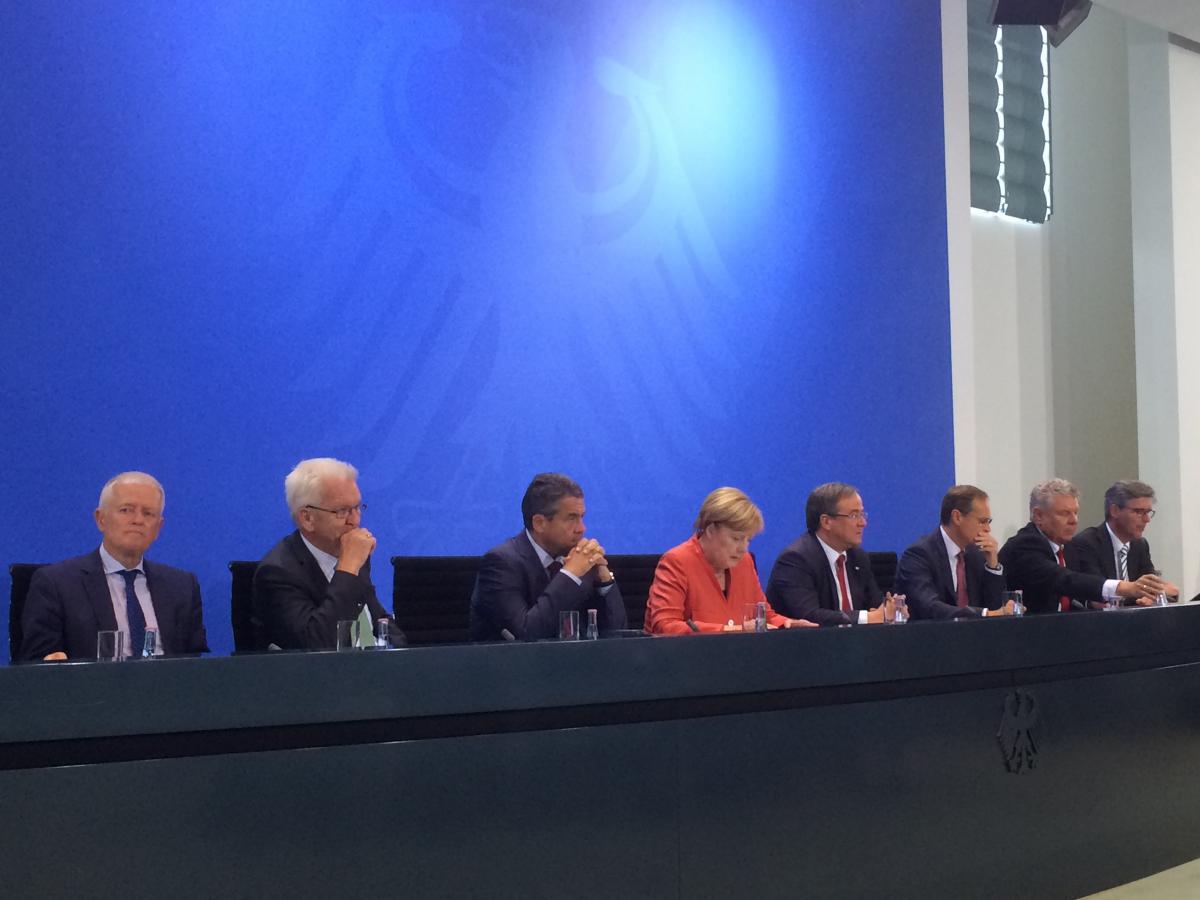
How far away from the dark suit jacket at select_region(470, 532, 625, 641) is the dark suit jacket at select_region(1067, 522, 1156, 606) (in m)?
2.05

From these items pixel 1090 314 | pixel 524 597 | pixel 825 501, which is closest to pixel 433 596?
pixel 524 597

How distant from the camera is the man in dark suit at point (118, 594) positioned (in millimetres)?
2811

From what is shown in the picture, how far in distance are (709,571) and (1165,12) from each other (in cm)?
449

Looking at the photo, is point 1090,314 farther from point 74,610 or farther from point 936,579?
point 74,610

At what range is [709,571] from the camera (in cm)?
349

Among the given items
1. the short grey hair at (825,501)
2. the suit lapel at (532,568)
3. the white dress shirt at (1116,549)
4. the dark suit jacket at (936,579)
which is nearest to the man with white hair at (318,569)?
the suit lapel at (532,568)

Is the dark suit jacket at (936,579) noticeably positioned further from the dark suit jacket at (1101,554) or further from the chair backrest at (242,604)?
the chair backrest at (242,604)

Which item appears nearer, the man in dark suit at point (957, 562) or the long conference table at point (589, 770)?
the long conference table at point (589, 770)

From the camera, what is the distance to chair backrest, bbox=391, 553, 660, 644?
3453 millimetres

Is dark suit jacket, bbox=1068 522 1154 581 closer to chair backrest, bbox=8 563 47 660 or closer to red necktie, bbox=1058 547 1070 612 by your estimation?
red necktie, bbox=1058 547 1070 612

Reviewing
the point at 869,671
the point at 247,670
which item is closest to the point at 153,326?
the point at 247,670

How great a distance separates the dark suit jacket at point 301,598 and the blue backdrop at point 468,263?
818mm

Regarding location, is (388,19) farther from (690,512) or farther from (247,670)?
(247,670)

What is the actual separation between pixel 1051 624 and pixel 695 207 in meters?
2.34
